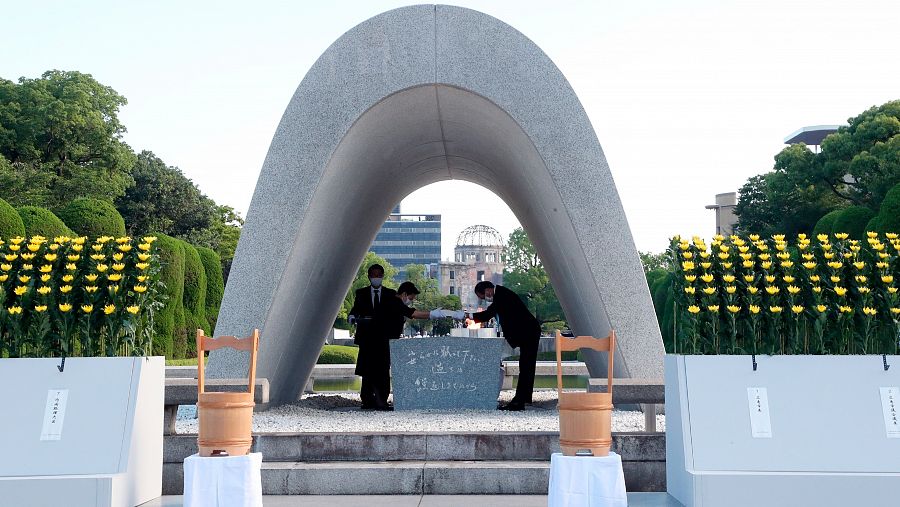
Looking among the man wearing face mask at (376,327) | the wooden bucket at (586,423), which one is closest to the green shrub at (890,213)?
the man wearing face mask at (376,327)

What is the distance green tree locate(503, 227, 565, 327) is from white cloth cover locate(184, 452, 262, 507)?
45.0 metres

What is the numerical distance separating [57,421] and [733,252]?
4671mm

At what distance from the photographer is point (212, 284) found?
33594mm

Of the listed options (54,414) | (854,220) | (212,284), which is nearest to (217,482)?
(54,414)

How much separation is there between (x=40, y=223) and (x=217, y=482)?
18.8 metres

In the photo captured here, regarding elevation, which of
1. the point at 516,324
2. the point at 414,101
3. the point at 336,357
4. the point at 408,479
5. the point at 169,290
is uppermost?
the point at 414,101

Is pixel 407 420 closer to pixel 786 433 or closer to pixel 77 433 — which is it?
pixel 77 433

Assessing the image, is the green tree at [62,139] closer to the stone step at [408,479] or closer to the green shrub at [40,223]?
the green shrub at [40,223]

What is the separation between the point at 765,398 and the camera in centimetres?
615

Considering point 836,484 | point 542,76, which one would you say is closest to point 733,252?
point 836,484

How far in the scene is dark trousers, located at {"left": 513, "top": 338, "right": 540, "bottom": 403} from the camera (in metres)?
10.6

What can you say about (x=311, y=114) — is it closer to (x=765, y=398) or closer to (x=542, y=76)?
(x=542, y=76)

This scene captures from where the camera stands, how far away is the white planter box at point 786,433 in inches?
230

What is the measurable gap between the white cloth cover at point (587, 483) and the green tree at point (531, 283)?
4484 cm
